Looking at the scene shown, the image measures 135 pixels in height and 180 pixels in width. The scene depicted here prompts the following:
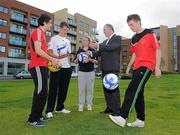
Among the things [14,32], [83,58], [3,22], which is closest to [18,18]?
[14,32]

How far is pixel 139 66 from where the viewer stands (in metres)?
5.24

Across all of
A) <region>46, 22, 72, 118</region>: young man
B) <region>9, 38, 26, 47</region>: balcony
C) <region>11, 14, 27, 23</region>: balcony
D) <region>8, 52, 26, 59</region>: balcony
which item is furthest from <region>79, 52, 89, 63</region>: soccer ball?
<region>11, 14, 27, 23</region>: balcony

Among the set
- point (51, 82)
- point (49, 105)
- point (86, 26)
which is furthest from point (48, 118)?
point (86, 26)

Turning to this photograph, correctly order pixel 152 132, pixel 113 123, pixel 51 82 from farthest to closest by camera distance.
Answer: pixel 51 82 → pixel 113 123 → pixel 152 132

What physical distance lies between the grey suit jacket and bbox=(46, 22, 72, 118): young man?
0.88 m

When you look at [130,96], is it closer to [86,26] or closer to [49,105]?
[49,105]

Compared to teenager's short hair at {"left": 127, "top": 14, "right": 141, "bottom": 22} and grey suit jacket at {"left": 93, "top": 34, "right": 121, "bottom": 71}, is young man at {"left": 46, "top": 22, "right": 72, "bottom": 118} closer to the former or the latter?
grey suit jacket at {"left": 93, "top": 34, "right": 121, "bottom": 71}

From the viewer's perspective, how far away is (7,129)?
4.96m

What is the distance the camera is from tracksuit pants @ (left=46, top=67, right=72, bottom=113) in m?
6.60

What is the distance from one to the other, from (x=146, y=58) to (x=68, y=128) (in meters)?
1.98

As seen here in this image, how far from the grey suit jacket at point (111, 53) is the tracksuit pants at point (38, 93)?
5.65 feet

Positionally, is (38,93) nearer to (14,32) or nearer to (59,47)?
(59,47)

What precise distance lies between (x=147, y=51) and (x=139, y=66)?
0.33m

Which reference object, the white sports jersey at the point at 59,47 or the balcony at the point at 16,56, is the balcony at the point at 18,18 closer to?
the balcony at the point at 16,56
